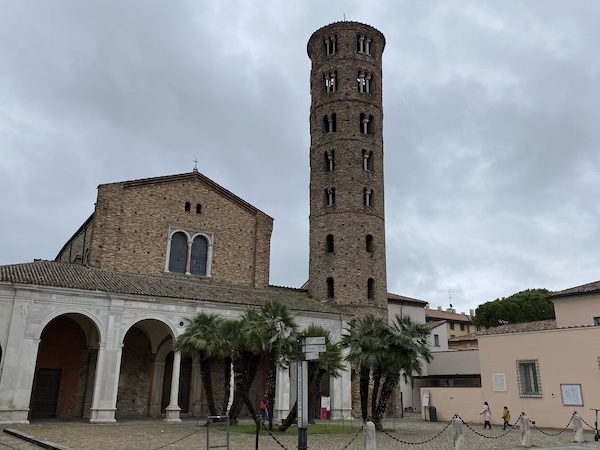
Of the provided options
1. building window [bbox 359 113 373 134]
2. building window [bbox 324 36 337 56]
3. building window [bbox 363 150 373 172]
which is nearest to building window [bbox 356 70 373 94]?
building window [bbox 359 113 373 134]

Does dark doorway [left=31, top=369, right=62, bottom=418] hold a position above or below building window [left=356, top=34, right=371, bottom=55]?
below

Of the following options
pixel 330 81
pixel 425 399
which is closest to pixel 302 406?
pixel 425 399

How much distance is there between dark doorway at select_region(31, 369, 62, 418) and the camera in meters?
24.4

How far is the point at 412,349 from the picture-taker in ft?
67.8

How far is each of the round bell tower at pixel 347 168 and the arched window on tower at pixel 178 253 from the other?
8191mm

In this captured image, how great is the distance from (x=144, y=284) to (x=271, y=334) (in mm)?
9484

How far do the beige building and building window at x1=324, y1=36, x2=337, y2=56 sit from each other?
21694 millimetres

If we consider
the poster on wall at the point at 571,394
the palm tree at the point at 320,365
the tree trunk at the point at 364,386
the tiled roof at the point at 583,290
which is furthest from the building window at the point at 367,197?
the poster on wall at the point at 571,394

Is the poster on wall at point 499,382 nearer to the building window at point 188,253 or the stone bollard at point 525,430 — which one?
the stone bollard at point 525,430

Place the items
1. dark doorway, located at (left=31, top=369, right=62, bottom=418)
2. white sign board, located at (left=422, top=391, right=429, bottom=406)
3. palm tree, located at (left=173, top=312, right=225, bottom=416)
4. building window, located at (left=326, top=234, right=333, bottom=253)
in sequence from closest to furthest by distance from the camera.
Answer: palm tree, located at (left=173, top=312, right=225, bottom=416)
dark doorway, located at (left=31, top=369, right=62, bottom=418)
white sign board, located at (left=422, top=391, right=429, bottom=406)
building window, located at (left=326, top=234, right=333, bottom=253)

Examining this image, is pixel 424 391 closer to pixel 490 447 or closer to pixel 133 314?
pixel 490 447

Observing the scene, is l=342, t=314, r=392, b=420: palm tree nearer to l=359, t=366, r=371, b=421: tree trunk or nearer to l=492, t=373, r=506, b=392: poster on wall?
l=359, t=366, r=371, b=421: tree trunk

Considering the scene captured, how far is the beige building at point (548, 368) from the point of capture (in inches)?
857

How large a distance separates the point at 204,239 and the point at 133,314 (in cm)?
874
